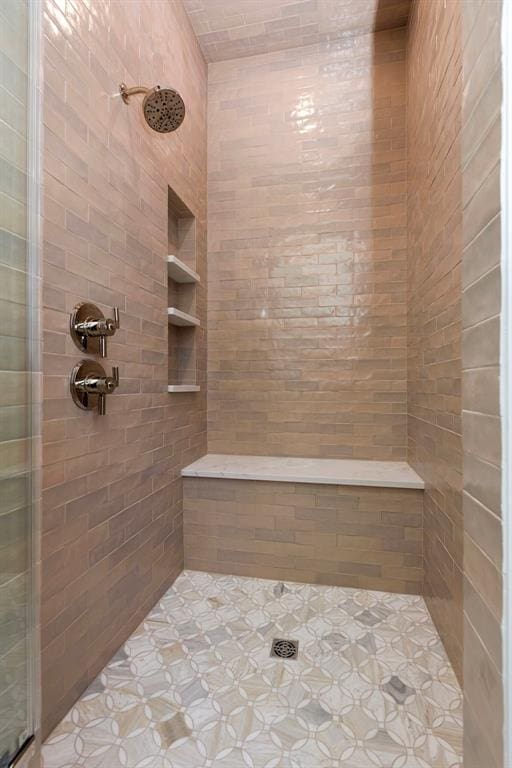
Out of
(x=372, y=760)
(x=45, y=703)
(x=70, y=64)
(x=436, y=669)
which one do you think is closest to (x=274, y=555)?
(x=436, y=669)

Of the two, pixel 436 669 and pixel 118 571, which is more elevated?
pixel 118 571

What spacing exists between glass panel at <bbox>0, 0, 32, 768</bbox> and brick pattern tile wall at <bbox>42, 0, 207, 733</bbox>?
39 centimetres

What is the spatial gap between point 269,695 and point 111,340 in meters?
1.39

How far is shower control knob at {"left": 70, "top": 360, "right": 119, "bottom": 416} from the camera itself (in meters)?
1.19

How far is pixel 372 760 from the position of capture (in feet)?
3.31

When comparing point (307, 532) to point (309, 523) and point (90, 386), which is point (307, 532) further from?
point (90, 386)

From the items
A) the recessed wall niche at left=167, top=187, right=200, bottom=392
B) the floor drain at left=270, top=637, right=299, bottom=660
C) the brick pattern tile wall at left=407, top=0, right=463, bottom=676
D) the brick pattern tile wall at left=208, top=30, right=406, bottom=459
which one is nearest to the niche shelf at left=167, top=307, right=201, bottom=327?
the recessed wall niche at left=167, top=187, right=200, bottom=392

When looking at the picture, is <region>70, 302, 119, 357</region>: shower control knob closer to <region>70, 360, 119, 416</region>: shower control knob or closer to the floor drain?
<region>70, 360, 119, 416</region>: shower control knob

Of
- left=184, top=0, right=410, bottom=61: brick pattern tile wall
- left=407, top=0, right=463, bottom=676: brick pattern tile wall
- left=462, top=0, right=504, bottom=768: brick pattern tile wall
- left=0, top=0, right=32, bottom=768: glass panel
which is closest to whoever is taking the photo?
left=462, top=0, right=504, bottom=768: brick pattern tile wall

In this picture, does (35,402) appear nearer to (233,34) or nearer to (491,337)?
(491,337)

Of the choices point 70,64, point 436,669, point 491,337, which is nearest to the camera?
point 491,337

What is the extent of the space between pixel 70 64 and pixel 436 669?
2490mm

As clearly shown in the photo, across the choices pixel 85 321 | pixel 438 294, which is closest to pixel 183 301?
pixel 85 321

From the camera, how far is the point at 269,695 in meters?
1.21
